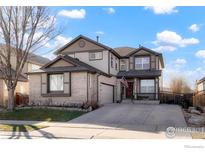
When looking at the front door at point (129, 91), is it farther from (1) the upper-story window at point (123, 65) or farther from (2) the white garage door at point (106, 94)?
(2) the white garage door at point (106, 94)

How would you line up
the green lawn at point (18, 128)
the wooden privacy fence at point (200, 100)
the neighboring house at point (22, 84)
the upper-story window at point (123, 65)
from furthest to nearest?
the neighboring house at point (22, 84)
the wooden privacy fence at point (200, 100)
the upper-story window at point (123, 65)
the green lawn at point (18, 128)

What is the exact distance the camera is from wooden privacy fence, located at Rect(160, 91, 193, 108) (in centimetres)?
800

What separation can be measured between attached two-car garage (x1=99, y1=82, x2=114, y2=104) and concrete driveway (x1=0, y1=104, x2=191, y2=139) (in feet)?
1.54

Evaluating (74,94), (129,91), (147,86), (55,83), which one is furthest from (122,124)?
(55,83)

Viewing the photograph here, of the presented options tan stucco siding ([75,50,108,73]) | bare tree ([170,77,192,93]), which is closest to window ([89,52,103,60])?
tan stucco siding ([75,50,108,73])

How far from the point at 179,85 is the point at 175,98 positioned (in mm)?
2006

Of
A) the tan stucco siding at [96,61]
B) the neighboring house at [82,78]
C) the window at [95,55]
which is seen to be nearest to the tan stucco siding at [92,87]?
the neighboring house at [82,78]

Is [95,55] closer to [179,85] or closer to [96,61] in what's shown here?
[96,61]

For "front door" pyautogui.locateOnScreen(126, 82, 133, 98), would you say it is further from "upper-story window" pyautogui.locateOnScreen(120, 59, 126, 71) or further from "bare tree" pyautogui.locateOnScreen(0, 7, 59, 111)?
"bare tree" pyautogui.locateOnScreen(0, 7, 59, 111)

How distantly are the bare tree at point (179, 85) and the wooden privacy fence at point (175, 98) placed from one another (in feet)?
1.07

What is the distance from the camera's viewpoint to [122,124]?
8.46m

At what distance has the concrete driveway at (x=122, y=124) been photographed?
689cm
